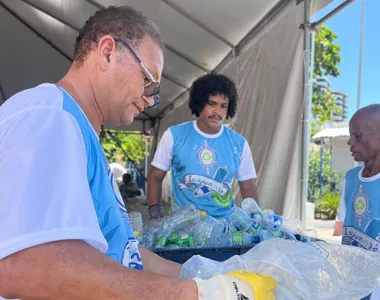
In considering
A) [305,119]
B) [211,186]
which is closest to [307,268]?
[211,186]

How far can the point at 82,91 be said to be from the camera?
38.2 inches

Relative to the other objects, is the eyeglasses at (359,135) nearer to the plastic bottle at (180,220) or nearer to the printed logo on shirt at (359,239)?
the printed logo on shirt at (359,239)

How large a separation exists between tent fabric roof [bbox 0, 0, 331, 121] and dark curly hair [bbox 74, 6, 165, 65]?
261cm

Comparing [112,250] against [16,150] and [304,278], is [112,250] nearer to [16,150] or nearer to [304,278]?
[16,150]

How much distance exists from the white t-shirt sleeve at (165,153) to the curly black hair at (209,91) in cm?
33

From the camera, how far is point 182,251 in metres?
1.74

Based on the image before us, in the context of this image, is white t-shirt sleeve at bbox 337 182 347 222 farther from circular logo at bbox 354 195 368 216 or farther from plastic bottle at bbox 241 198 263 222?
plastic bottle at bbox 241 198 263 222

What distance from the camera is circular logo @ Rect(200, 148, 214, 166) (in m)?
2.65

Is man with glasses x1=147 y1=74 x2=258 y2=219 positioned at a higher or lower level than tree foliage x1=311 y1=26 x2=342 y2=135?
lower

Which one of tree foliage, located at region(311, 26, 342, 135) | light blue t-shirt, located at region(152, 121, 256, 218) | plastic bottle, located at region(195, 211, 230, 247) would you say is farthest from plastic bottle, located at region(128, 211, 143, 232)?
tree foliage, located at region(311, 26, 342, 135)

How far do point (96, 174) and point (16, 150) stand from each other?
8.4 inches

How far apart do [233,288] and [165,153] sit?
1991 millimetres

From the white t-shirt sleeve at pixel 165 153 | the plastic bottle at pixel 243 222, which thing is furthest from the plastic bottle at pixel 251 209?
the white t-shirt sleeve at pixel 165 153

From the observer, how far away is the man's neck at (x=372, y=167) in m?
2.06
